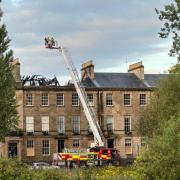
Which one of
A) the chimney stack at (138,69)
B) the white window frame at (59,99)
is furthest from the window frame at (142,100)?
the white window frame at (59,99)

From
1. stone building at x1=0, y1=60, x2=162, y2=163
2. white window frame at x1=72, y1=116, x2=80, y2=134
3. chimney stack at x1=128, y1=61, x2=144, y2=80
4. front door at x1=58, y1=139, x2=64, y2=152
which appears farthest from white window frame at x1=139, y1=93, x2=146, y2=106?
front door at x1=58, y1=139, x2=64, y2=152

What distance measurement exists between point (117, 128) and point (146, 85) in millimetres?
7677

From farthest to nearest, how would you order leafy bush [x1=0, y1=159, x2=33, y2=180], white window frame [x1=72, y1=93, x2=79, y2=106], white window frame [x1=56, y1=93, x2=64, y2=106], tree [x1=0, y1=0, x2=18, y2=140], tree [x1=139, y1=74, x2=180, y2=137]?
1. white window frame [x1=72, y1=93, x2=79, y2=106]
2. white window frame [x1=56, y1=93, x2=64, y2=106]
3. tree [x1=139, y1=74, x2=180, y2=137]
4. tree [x1=0, y1=0, x2=18, y2=140]
5. leafy bush [x1=0, y1=159, x2=33, y2=180]

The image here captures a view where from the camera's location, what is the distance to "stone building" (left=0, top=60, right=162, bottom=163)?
80.6 meters

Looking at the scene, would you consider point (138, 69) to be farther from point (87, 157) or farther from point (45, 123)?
point (87, 157)

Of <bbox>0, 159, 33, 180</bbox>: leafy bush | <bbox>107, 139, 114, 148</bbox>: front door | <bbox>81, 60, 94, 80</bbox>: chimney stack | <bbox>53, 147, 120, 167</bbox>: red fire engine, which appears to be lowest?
<bbox>53, 147, 120, 167</bbox>: red fire engine

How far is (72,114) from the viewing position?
8306 cm

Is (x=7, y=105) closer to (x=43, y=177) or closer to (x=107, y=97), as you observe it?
(x=43, y=177)

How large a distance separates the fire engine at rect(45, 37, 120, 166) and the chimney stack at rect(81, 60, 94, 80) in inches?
209

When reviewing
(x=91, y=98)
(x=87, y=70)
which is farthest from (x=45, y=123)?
(x=87, y=70)

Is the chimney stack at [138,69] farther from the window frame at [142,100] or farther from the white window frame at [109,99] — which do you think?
the white window frame at [109,99]

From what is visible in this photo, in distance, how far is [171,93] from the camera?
57.7 m

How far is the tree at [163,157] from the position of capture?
795 inches

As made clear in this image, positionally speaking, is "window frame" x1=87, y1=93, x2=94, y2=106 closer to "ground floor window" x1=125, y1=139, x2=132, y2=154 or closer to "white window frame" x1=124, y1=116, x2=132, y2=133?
"white window frame" x1=124, y1=116, x2=132, y2=133
